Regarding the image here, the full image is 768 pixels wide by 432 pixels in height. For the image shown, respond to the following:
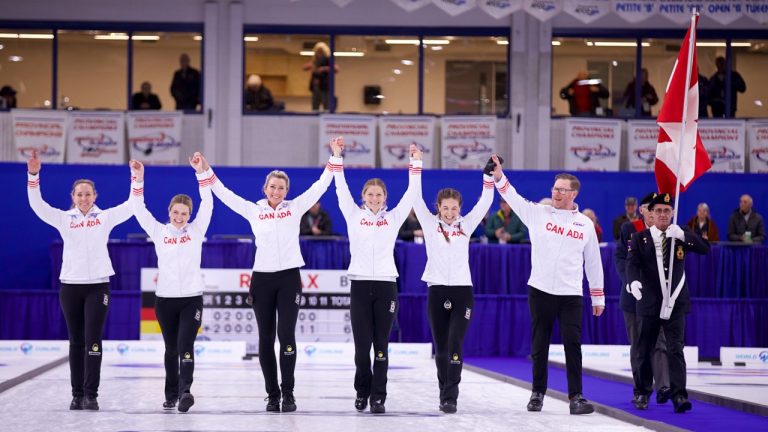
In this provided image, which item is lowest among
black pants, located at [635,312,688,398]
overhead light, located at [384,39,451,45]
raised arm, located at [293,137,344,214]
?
black pants, located at [635,312,688,398]

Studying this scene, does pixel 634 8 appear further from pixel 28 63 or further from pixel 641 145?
pixel 28 63

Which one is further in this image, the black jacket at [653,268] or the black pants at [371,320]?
the black jacket at [653,268]

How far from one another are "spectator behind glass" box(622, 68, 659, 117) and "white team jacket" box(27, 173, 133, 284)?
673 inches

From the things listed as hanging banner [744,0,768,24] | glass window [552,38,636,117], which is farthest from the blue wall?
hanging banner [744,0,768,24]

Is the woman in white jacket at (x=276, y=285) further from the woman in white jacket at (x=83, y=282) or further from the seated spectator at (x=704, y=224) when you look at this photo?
the seated spectator at (x=704, y=224)

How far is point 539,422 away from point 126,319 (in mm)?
A: 10587

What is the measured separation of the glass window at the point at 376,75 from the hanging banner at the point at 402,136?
89cm

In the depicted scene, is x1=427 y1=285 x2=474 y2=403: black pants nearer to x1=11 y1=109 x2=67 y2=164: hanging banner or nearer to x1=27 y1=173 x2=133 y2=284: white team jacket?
x1=27 y1=173 x2=133 y2=284: white team jacket

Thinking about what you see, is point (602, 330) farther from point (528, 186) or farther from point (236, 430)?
point (236, 430)

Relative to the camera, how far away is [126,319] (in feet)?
60.1

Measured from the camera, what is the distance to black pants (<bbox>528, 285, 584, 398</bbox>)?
10.0 metres

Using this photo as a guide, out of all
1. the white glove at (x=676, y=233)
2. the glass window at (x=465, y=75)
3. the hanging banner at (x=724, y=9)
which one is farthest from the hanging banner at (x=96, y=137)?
the white glove at (x=676, y=233)

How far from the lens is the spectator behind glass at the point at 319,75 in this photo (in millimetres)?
24984

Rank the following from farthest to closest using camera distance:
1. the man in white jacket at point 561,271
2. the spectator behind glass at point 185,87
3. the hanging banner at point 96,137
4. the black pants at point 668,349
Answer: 1. the spectator behind glass at point 185,87
2. the hanging banner at point 96,137
3. the black pants at point 668,349
4. the man in white jacket at point 561,271
